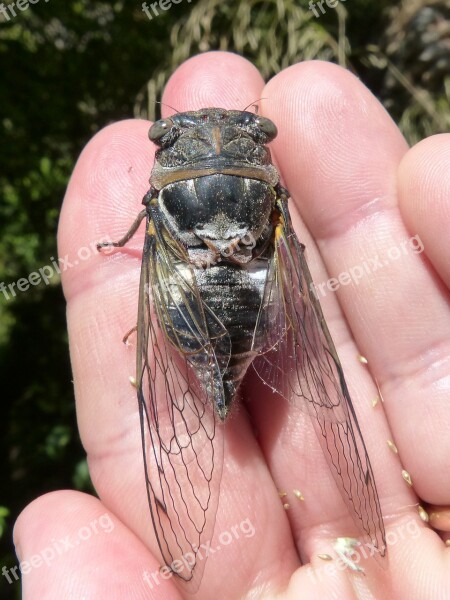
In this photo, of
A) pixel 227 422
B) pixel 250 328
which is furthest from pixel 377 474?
pixel 250 328

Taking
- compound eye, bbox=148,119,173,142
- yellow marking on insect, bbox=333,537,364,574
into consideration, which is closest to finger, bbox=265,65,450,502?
yellow marking on insect, bbox=333,537,364,574

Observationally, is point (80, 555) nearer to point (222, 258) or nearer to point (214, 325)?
point (214, 325)

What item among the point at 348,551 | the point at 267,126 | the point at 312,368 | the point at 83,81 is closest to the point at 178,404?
the point at 312,368

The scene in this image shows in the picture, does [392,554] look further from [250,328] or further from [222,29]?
[222,29]

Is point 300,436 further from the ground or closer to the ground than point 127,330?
closer to the ground
